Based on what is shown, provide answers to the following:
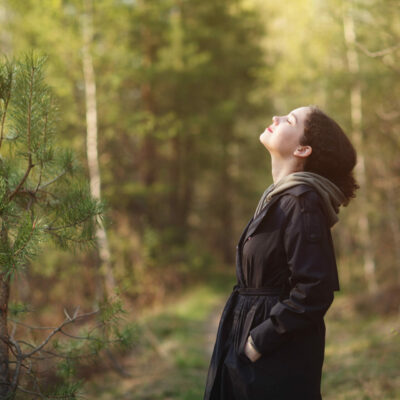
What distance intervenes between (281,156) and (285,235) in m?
0.48

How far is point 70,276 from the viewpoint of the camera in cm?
1083

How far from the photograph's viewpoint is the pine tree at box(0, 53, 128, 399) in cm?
246

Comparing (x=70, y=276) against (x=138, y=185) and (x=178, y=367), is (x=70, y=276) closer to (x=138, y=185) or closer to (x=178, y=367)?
(x=138, y=185)

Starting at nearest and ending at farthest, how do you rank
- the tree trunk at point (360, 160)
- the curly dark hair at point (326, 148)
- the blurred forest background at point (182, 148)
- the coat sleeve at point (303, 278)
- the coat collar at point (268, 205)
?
the coat sleeve at point (303, 278) < the coat collar at point (268, 205) < the curly dark hair at point (326, 148) < the blurred forest background at point (182, 148) < the tree trunk at point (360, 160)

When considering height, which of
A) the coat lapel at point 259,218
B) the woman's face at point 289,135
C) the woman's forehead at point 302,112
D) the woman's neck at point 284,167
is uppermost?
the woman's forehead at point 302,112

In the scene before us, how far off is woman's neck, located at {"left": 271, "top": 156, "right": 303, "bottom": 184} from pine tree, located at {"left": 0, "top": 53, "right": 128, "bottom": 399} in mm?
1108

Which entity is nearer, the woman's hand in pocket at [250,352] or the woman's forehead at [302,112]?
the woman's hand in pocket at [250,352]

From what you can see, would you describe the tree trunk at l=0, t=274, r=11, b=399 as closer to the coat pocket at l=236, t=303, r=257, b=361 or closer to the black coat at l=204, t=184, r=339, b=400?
the black coat at l=204, t=184, r=339, b=400

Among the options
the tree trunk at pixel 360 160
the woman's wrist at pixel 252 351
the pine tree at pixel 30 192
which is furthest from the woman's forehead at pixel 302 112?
the tree trunk at pixel 360 160

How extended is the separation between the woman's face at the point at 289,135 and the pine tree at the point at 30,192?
1144 mm

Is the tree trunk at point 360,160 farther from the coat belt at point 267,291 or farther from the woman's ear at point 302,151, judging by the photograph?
the coat belt at point 267,291

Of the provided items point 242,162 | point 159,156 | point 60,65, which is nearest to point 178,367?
point 60,65

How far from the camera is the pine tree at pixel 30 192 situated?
8.07 ft

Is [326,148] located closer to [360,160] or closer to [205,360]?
[205,360]
